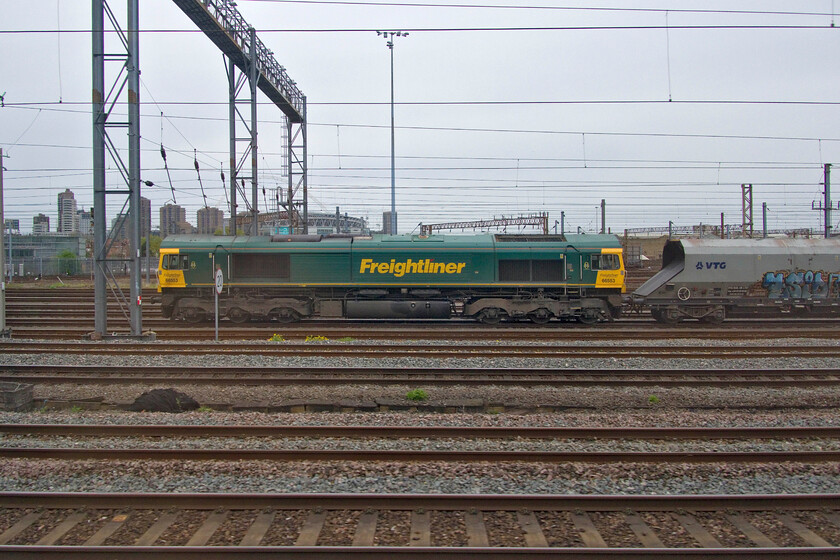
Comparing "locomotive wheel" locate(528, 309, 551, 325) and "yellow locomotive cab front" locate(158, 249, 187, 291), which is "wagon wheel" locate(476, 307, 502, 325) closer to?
"locomotive wheel" locate(528, 309, 551, 325)

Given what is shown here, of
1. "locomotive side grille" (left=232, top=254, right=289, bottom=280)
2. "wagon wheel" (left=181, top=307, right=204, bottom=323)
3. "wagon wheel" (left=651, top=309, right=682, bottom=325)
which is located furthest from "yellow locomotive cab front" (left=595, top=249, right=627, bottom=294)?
"wagon wheel" (left=181, top=307, right=204, bottom=323)

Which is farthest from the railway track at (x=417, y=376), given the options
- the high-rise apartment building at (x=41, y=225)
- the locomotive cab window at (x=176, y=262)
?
the high-rise apartment building at (x=41, y=225)

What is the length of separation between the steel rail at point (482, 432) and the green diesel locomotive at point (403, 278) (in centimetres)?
1198

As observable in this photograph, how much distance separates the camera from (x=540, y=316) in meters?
20.0

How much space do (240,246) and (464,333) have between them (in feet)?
29.1

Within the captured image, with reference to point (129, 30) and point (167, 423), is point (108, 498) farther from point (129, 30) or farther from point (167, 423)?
point (129, 30)

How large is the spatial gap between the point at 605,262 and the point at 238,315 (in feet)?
43.9

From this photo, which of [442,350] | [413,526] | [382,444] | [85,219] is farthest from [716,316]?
[85,219]

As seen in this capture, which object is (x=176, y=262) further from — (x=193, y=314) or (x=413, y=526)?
(x=413, y=526)

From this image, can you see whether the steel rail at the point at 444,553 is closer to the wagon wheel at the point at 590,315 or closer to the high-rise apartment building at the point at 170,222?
the wagon wheel at the point at 590,315

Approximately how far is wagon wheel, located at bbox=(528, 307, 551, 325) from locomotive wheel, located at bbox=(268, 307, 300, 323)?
8.60 m

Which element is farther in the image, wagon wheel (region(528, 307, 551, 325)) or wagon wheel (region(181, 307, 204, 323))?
wagon wheel (region(181, 307, 204, 323))

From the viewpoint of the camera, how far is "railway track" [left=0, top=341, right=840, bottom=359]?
13.3 meters

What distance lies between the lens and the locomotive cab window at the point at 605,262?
64.4 feet
